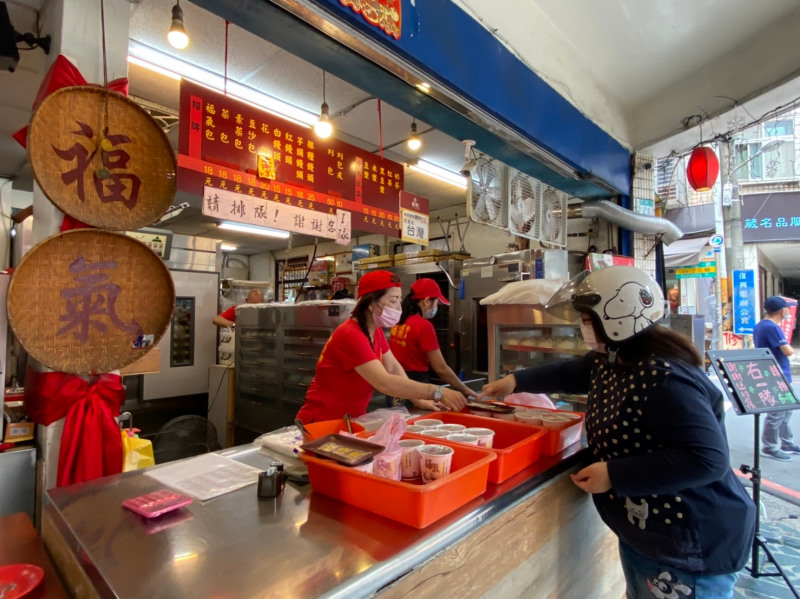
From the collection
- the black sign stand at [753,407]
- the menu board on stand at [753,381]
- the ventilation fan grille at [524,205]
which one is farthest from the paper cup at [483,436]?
the ventilation fan grille at [524,205]

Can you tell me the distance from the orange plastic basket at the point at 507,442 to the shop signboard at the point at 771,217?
12.9 metres

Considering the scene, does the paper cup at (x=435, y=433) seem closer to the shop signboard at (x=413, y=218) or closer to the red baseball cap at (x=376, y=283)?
the red baseball cap at (x=376, y=283)

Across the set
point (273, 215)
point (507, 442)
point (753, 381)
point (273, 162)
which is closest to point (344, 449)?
point (507, 442)

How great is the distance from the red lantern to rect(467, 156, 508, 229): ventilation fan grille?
1852 millimetres

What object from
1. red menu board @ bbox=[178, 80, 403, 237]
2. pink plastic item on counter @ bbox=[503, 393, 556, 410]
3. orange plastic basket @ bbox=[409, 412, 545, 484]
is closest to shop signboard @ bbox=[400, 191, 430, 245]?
red menu board @ bbox=[178, 80, 403, 237]

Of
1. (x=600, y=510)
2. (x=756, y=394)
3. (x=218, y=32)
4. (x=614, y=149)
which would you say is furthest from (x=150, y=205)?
(x=614, y=149)

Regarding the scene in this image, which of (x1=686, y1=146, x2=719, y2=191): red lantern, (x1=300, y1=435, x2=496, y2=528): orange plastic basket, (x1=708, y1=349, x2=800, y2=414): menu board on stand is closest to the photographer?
(x1=300, y1=435, x2=496, y2=528): orange plastic basket

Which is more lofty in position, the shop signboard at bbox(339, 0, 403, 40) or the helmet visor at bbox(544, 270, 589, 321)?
the shop signboard at bbox(339, 0, 403, 40)

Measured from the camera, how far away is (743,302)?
9969mm

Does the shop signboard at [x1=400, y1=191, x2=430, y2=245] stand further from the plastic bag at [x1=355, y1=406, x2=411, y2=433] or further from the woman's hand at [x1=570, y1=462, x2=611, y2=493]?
the woman's hand at [x1=570, y1=462, x2=611, y2=493]

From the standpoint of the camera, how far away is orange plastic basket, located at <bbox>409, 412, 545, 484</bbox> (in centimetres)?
149

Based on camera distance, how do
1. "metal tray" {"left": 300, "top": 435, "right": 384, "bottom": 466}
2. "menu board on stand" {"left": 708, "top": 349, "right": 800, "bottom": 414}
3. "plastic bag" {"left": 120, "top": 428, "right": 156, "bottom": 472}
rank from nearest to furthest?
"metal tray" {"left": 300, "top": 435, "right": 384, "bottom": 466}, "plastic bag" {"left": 120, "top": 428, "right": 156, "bottom": 472}, "menu board on stand" {"left": 708, "top": 349, "right": 800, "bottom": 414}

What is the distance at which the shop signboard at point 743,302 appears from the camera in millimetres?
9742

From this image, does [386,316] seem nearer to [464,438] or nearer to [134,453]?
[464,438]
